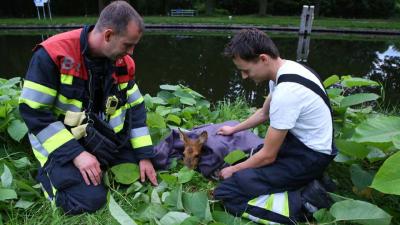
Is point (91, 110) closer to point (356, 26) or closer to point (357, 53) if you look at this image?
point (357, 53)

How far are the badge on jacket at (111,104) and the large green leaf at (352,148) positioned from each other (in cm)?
143

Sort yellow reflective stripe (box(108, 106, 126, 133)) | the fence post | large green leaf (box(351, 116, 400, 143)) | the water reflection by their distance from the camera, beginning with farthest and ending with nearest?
the fence post
the water reflection
yellow reflective stripe (box(108, 106, 126, 133))
large green leaf (box(351, 116, 400, 143))

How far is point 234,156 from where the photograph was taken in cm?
251

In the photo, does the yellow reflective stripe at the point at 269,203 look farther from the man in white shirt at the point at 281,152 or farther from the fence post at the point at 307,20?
the fence post at the point at 307,20

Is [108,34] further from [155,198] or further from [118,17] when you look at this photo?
[155,198]

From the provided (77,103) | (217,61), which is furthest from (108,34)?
(217,61)

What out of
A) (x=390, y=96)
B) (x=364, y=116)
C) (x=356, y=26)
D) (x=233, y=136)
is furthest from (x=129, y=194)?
(x=356, y=26)

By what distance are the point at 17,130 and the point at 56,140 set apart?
2.10 ft

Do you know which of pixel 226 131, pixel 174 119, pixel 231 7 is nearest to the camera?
pixel 226 131

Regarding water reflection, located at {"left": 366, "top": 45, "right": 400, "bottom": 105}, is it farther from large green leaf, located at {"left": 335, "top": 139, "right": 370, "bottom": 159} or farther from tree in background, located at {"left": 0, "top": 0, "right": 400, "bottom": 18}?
tree in background, located at {"left": 0, "top": 0, "right": 400, "bottom": 18}

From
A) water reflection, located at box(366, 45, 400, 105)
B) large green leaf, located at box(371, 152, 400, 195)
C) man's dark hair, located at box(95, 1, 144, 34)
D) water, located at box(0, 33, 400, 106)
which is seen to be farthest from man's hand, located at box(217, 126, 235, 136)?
water reflection, located at box(366, 45, 400, 105)

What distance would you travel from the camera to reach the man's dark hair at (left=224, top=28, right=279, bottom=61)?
6.97ft

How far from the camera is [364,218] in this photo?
1.89m

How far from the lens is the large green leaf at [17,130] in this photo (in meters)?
2.73
